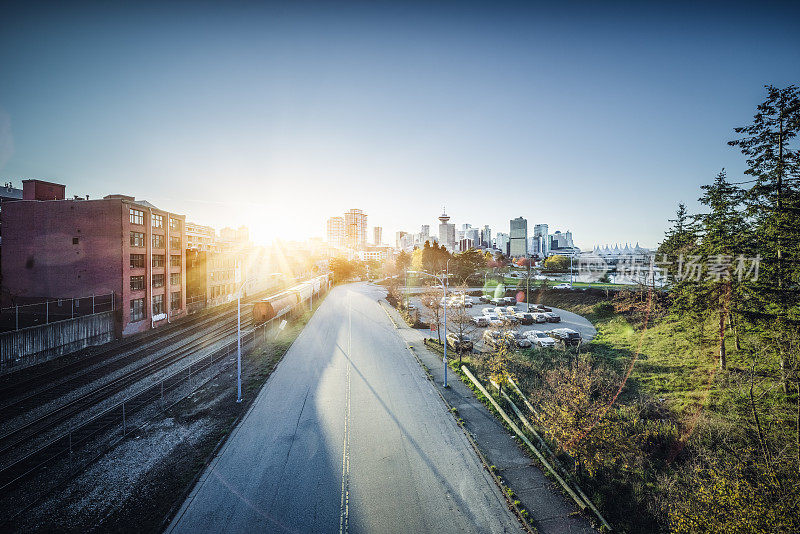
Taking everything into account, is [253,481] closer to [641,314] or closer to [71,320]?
[71,320]

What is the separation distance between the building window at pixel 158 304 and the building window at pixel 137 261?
372cm

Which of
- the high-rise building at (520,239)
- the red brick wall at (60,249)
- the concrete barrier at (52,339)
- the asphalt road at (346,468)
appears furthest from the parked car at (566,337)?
the high-rise building at (520,239)

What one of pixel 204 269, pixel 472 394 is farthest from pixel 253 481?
pixel 204 269

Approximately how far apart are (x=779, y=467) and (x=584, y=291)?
45817mm

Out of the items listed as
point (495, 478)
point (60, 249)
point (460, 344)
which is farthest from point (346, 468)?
point (60, 249)

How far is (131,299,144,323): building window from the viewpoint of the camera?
30156 millimetres

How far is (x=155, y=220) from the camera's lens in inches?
1342

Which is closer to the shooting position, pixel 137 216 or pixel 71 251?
pixel 71 251

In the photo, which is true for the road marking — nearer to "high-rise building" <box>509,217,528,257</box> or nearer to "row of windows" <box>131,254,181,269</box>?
"row of windows" <box>131,254,181,269</box>

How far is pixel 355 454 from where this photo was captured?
13.1 metres

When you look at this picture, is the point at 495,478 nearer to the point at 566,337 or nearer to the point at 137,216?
the point at 566,337

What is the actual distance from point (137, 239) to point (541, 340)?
41.0m

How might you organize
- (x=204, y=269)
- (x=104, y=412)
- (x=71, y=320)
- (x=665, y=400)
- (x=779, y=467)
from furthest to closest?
(x=204, y=269) → (x=71, y=320) → (x=665, y=400) → (x=104, y=412) → (x=779, y=467)

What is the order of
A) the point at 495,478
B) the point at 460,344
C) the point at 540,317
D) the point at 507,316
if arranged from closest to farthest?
the point at 495,478 < the point at 460,344 < the point at 507,316 < the point at 540,317
